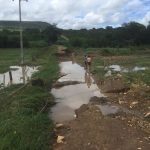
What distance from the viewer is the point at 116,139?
1270 cm

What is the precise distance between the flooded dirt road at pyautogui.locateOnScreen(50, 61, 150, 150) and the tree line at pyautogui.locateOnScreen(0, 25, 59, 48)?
59.4 metres

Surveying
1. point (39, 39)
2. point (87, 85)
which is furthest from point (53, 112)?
point (39, 39)

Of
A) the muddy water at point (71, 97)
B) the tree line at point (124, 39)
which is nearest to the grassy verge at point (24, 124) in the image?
the muddy water at point (71, 97)

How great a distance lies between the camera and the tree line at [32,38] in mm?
79438

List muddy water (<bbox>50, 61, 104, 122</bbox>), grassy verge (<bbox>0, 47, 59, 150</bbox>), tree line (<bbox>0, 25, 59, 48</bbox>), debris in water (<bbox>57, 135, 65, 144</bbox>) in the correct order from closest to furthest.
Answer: grassy verge (<bbox>0, 47, 59, 150</bbox>), debris in water (<bbox>57, 135, 65, 144</bbox>), muddy water (<bbox>50, 61, 104, 122</bbox>), tree line (<bbox>0, 25, 59, 48</bbox>)

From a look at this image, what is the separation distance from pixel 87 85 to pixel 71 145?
13972mm

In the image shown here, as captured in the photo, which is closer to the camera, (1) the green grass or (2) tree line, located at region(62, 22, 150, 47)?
(1) the green grass

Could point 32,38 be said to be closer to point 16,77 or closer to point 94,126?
point 16,77

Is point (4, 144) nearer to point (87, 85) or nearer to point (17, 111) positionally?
point (17, 111)

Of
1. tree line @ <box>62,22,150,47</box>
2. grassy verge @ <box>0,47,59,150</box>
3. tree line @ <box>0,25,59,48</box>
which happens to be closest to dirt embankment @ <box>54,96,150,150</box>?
grassy verge @ <box>0,47,59,150</box>

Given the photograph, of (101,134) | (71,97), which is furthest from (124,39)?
(101,134)

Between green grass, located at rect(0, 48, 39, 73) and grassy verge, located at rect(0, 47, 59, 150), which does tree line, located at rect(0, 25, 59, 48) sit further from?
grassy verge, located at rect(0, 47, 59, 150)

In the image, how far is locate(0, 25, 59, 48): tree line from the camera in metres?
79.4

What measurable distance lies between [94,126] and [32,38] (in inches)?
3227
